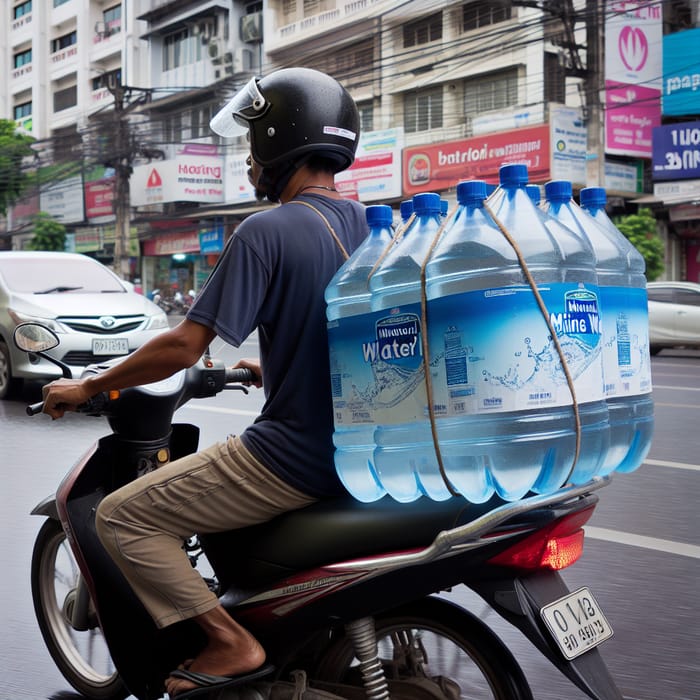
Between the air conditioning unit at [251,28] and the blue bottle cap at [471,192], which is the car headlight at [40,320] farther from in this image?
the air conditioning unit at [251,28]

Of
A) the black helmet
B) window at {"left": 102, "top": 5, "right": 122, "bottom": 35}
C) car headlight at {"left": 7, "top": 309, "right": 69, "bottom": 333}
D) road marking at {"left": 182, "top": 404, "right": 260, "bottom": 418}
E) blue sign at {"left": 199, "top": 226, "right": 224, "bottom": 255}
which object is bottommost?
road marking at {"left": 182, "top": 404, "right": 260, "bottom": 418}

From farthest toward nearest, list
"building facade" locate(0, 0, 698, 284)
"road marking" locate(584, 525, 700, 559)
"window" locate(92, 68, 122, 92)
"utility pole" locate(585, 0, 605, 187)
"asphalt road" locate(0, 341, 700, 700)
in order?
"window" locate(92, 68, 122, 92) < "building facade" locate(0, 0, 698, 284) < "utility pole" locate(585, 0, 605, 187) < "road marking" locate(584, 525, 700, 559) < "asphalt road" locate(0, 341, 700, 700)

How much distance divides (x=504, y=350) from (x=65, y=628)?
1.88m

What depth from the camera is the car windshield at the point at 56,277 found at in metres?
10.4

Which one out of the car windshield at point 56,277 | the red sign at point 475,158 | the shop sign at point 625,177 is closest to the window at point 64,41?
the red sign at point 475,158

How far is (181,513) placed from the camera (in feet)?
7.30

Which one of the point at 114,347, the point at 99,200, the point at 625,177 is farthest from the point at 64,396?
the point at 99,200

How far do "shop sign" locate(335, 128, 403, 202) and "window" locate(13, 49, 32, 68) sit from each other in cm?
3565

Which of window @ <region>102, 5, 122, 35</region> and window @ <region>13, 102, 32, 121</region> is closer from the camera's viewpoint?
window @ <region>102, 5, 122, 35</region>

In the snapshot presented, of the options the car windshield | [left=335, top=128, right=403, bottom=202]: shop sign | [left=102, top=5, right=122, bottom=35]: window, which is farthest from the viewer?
[left=102, top=5, right=122, bottom=35]: window

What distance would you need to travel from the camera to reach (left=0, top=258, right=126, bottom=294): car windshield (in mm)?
10398

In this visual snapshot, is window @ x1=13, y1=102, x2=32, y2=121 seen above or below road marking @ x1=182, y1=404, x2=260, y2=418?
above

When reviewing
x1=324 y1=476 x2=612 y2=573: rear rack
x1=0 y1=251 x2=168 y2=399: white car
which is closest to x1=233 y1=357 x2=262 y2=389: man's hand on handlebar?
x1=324 y1=476 x2=612 y2=573: rear rack

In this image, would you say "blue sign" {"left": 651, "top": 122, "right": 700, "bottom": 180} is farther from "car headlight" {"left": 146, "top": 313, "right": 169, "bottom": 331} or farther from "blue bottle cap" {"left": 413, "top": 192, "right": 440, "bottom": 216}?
"blue bottle cap" {"left": 413, "top": 192, "right": 440, "bottom": 216}
